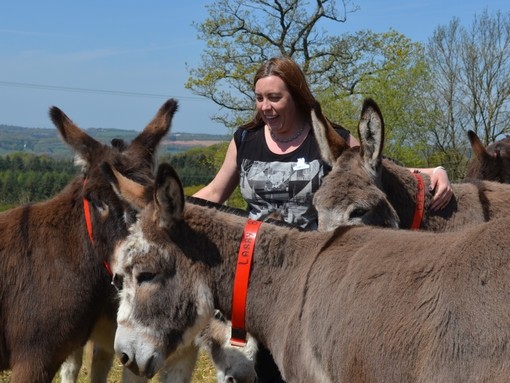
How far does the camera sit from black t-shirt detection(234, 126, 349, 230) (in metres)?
4.25

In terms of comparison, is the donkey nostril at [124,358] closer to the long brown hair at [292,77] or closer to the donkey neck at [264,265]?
the donkey neck at [264,265]

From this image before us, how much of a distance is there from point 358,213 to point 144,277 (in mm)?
1353

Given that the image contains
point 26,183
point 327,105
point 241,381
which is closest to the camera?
point 241,381

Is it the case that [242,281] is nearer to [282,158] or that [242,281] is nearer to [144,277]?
[144,277]

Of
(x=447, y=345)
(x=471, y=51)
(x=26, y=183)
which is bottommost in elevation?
(x=26, y=183)

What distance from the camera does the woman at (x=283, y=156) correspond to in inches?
167

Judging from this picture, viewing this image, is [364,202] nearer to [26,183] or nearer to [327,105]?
[327,105]

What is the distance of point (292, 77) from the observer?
427 centimetres

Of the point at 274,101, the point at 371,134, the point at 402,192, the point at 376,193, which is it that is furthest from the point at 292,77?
the point at 402,192

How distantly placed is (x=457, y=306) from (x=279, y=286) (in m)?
1.04

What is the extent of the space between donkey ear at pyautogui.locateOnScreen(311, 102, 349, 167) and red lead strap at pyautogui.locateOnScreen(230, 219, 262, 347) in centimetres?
102

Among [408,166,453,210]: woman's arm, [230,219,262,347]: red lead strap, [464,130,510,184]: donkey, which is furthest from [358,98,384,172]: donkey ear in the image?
[464,130,510,184]: donkey

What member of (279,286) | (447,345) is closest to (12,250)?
(279,286)

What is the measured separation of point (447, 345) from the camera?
8.14 feet
